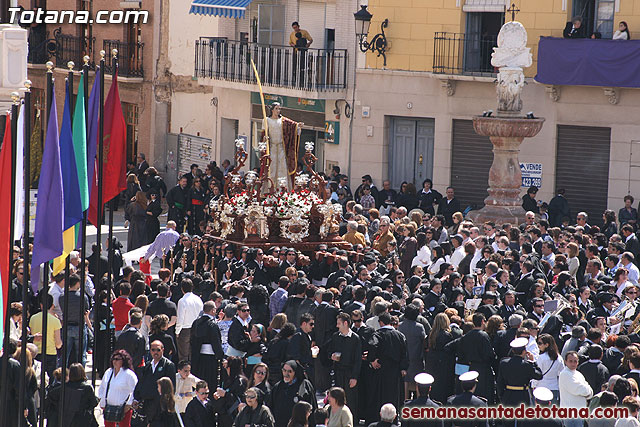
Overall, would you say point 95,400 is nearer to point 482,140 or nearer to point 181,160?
point 482,140

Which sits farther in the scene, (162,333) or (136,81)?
(136,81)

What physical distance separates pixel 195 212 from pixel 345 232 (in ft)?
16.7

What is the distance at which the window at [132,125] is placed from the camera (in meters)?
36.7

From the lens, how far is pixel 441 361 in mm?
14367

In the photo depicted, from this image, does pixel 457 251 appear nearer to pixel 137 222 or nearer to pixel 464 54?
pixel 137 222

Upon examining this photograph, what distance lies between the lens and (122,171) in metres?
16.2

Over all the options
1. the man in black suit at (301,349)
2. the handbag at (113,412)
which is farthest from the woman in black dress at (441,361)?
the handbag at (113,412)

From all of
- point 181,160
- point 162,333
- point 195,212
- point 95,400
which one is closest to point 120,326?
point 162,333

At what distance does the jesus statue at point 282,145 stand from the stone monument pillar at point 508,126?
3.68m

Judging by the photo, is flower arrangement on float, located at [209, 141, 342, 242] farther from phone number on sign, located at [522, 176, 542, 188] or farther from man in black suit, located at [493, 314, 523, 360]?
phone number on sign, located at [522, 176, 542, 188]

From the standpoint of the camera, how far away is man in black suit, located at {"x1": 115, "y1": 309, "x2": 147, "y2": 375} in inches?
554

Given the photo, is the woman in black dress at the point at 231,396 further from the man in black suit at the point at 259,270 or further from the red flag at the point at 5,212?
the man in black suit at the point at 259,270

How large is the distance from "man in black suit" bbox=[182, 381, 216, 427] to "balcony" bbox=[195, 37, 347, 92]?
1754cm

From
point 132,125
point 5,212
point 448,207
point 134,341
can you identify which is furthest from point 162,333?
point 132,125
